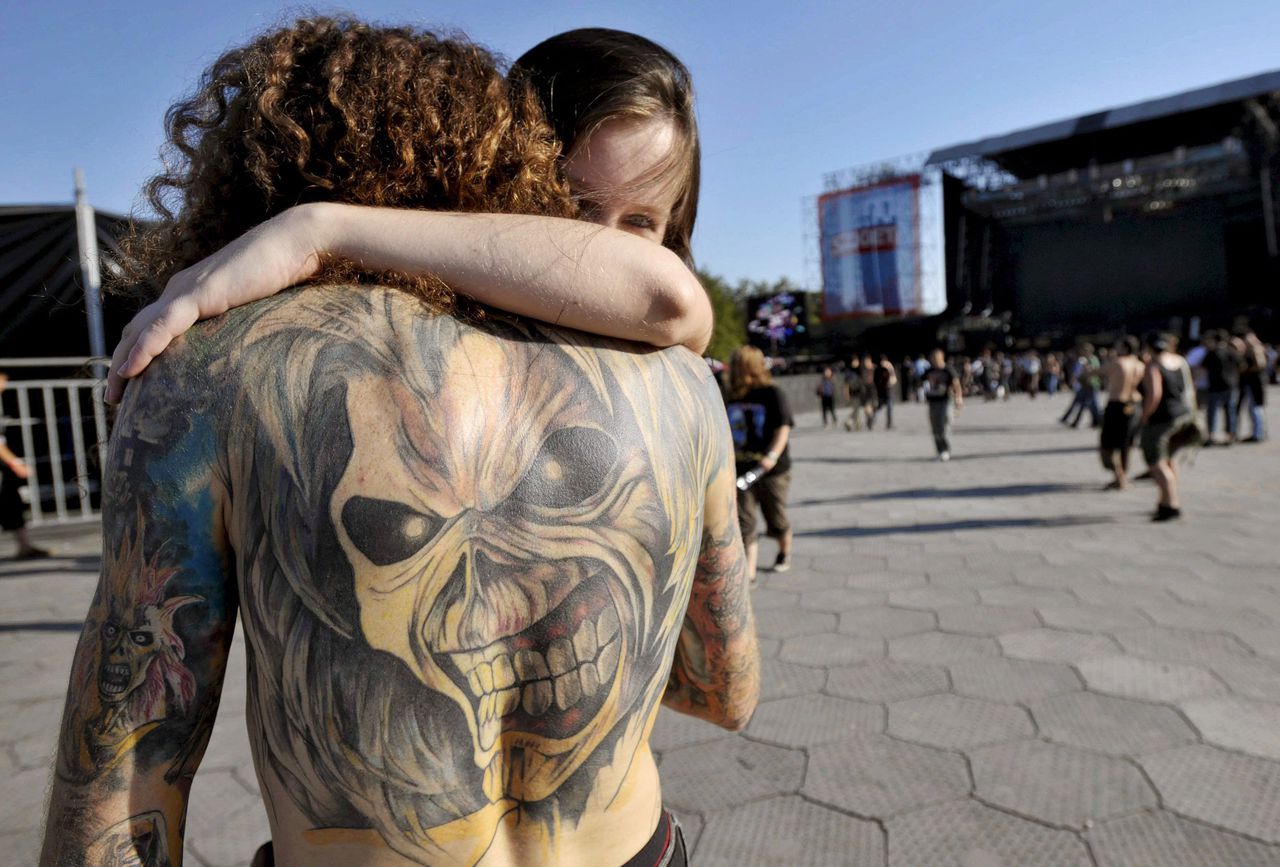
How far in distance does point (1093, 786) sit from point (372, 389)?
7.54ft

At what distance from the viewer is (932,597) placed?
393 cm

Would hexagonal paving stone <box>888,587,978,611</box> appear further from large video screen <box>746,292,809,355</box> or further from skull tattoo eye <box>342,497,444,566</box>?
large video screen <box>746,292,809,355</box>

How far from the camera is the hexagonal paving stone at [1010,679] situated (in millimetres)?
2701

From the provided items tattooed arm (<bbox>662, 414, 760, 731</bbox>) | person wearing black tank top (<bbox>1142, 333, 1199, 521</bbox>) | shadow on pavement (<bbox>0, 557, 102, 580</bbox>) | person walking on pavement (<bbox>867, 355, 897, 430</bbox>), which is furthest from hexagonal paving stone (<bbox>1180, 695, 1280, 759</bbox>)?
person walking on pavement (<bbox>867, 355, 897, 430</bbox>)

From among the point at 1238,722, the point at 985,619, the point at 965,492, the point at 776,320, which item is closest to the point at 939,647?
the point at 985,619

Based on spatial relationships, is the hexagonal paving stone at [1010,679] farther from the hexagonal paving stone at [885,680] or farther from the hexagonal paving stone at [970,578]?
the hexagonal paving stone at [970,578]

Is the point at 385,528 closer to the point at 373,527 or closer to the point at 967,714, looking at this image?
the point at 373,527

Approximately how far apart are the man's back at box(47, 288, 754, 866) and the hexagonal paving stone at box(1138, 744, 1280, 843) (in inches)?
80.0

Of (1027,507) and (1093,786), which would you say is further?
(1027,507)

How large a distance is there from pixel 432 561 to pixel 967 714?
8.03 feet

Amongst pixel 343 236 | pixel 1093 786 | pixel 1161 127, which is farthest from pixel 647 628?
pixel 1161 127

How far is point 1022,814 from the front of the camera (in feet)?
6.50

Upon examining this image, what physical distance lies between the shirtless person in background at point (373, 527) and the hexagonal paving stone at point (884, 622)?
2.92 m

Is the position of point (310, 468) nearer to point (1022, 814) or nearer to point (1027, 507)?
point (1022, 814)
